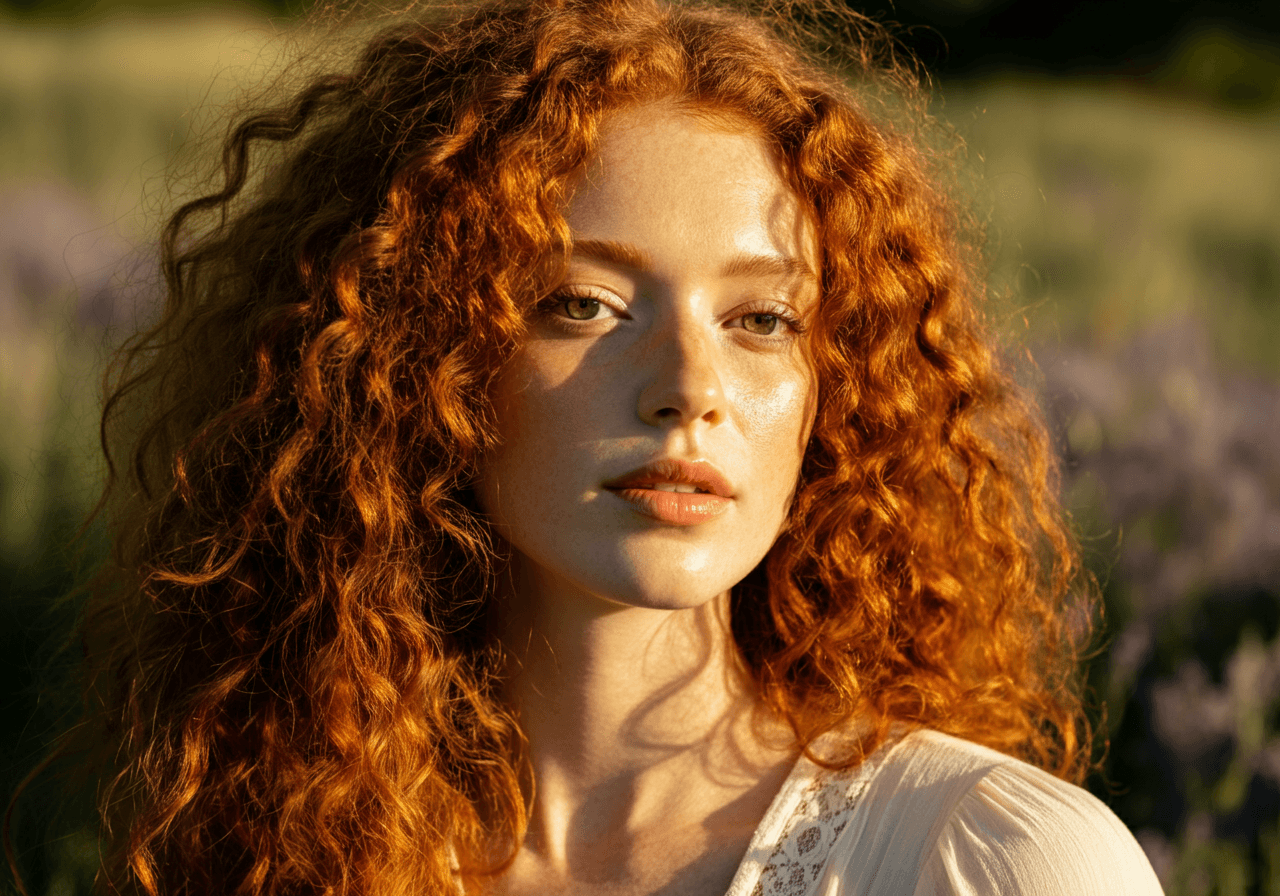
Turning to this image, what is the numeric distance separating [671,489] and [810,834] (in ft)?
1.85

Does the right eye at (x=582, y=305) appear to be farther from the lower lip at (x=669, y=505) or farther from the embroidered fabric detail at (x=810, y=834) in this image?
the embroidered fabric detail at (x=810, y=834)

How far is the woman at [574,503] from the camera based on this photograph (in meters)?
→ 1.70

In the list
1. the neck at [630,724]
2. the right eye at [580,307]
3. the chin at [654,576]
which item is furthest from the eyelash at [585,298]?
the neck at [630,724]

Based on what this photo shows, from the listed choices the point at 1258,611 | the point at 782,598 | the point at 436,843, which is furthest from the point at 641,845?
the point at 1258,611

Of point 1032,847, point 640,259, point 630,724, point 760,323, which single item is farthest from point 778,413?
point 1032,847

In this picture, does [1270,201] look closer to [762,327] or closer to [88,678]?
[762,327]

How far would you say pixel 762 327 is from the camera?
5.84ft

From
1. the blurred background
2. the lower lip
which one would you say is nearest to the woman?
the lower lip

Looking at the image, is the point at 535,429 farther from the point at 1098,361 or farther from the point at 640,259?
the point at 1098,361

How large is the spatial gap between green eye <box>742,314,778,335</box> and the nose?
0.10 metres

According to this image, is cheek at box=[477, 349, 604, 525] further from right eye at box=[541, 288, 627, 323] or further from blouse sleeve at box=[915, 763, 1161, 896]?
blouse sleeve at box=[915, 763, 1161, 896]

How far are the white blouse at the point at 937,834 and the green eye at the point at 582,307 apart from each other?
768 mm

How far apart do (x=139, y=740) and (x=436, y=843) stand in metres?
0.55

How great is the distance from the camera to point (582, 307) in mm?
1724
